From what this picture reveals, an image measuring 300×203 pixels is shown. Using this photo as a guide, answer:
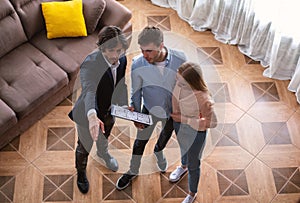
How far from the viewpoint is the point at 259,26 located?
3.85 metres

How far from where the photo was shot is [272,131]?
12.0 feet

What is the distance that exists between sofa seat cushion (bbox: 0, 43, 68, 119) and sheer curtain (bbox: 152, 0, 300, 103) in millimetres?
1366

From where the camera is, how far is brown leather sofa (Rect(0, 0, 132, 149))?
10.8ft

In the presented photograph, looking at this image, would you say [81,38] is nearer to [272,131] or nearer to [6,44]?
[6,44]

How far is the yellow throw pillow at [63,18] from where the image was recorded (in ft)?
11.7

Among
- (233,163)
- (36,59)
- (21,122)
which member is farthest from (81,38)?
(233,163)

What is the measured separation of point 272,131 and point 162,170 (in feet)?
2.91

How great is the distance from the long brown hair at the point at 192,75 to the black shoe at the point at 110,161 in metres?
1.00

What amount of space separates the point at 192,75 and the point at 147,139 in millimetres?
694

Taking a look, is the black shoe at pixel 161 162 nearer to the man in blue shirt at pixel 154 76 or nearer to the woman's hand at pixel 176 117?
the man in blue shirt at pixel 154 76

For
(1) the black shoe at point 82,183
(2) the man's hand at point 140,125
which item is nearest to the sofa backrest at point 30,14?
(1) the black shoe at point 82,183

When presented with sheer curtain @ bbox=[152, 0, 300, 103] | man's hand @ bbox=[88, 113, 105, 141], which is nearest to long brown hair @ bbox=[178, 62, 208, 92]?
man's hand @ bbox=[88, 113, 105, 141]

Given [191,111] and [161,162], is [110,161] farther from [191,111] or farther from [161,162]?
[191,111]

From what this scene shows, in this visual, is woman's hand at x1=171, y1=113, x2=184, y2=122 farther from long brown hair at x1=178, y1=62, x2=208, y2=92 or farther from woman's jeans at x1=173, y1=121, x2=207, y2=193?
long brown hair at x1=178, y1=62, x2=208, y2=92
